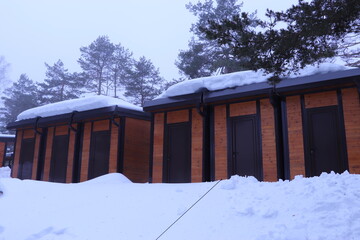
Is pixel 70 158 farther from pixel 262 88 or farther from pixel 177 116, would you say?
pixel 262 88

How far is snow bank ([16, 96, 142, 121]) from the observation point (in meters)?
13.5

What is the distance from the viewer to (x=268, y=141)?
32.3ft

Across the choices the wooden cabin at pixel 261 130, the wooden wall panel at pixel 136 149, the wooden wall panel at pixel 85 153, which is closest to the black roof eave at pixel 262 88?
the wooden cabin at pixel 261 130

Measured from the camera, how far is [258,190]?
655cm

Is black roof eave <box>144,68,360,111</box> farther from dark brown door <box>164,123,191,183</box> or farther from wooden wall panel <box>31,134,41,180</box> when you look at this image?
wooden wall panel <box>31,134,41,180</box>

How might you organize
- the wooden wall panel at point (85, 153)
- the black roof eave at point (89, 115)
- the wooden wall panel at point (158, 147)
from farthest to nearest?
the wooden wall panel at point (85, 153), the black roof eave at point (89, 115), the wooden wall panel at point (158, 147)

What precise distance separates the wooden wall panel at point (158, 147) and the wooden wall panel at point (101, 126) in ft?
8.92

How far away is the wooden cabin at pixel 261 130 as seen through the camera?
889cm

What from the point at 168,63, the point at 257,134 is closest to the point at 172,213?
the point at 257,134

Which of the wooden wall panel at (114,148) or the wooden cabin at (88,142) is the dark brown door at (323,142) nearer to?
the wooden cabin at (88,142)

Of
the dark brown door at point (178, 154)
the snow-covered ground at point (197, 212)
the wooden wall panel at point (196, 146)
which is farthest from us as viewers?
the dark brown door at point (178, 154)

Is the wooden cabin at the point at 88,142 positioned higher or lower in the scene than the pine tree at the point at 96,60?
lower

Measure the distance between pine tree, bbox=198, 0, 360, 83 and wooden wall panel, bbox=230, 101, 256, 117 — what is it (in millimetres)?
4292

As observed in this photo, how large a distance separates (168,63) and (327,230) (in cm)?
16684
